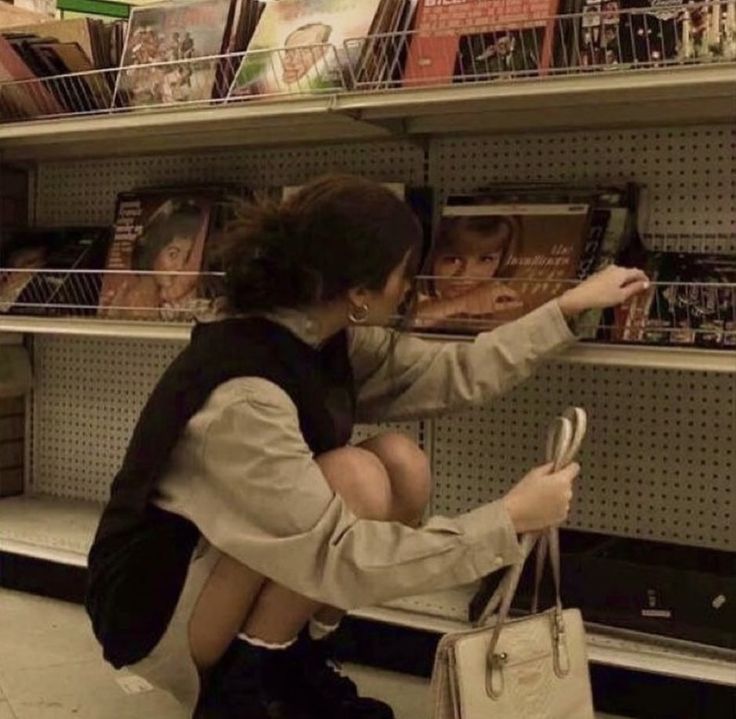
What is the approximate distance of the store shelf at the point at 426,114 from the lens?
1.75 metres

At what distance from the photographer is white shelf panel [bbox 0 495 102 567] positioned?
7.95 feet

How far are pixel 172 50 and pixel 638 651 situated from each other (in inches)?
60.1

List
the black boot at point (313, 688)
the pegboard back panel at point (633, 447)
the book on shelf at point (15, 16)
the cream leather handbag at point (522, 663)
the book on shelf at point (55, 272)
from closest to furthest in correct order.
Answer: the cream leather handbag at point (522, 663) → the black boot at point (313, 688) → the pegboard back panel at point (633, 447) → the book on shelf at point (55, 272) → the book on shelf at point (15, 16)

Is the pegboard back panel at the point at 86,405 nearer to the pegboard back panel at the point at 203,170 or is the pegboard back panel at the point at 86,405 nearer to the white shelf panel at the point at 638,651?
the pegboard back panel at the point at 203,170

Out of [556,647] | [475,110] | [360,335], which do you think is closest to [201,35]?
[475,110]

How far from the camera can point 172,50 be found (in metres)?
2.31

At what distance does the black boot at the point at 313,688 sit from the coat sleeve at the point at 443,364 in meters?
0.43

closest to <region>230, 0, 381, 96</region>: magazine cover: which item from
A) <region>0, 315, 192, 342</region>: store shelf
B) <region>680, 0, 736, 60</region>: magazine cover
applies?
<region>0, 315, 192, 342</region>: store shelf

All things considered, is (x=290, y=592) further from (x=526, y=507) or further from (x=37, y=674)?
(x=37, y=674)

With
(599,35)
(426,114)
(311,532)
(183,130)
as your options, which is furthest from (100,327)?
(599,35)

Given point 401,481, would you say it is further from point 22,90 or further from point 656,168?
point 22,90

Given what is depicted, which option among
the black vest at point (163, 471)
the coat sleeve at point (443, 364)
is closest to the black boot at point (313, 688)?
the black vest at point (163, 471)

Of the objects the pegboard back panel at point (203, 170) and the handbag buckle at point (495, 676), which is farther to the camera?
the pegboard back panel at point (203, 170)

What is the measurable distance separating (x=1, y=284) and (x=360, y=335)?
1.19 m
